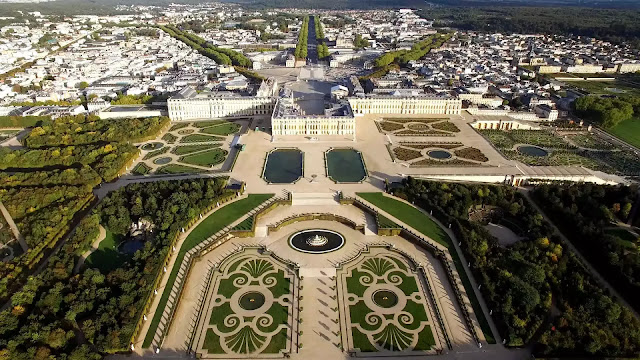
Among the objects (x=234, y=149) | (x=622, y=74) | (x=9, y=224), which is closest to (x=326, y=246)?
(x=234, y=149)

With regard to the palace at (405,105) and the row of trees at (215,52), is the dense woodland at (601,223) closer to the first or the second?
the palace at (405,105)

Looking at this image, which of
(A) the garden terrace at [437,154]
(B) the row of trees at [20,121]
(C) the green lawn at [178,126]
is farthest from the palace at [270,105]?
(B) the row of trees at [20,121]

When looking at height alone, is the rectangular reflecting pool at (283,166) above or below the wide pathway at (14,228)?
above

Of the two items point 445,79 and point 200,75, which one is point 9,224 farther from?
point 445,79

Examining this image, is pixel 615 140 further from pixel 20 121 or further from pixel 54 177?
pixel 20 121

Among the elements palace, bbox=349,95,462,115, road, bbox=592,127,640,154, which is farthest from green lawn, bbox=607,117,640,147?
palace, bbox=349,95,462,115

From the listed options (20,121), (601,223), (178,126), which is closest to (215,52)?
(178,126)
